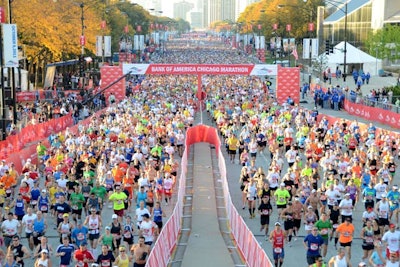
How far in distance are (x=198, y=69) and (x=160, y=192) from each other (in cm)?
3106

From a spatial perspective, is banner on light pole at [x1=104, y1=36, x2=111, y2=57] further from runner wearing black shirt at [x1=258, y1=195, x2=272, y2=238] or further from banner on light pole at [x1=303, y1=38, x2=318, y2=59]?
runner wearing black shirt at [x1=258, y1=195, x2=272, y2=238]

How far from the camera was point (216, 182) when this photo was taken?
24.0m

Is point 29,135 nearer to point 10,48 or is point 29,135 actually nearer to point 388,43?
point 10,48

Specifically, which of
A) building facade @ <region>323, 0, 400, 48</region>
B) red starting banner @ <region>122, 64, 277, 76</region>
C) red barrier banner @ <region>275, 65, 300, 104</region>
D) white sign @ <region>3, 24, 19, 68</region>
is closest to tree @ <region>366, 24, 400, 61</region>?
building facade @ <region>323, 0, 400, 48</region>

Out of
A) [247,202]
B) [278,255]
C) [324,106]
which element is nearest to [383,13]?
[324,106]

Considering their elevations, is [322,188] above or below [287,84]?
below

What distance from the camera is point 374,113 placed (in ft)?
130

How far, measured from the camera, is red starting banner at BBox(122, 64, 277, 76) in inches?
1951

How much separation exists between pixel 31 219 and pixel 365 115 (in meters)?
29.2

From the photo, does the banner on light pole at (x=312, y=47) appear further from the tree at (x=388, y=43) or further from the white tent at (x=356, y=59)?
the tree at (x=388, y=43)

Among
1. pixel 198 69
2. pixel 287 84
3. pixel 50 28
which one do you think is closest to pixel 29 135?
pixel 198 69

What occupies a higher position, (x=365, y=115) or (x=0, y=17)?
(x=0, y=17)

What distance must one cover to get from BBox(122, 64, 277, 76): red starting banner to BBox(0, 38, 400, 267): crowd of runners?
16.8 meters

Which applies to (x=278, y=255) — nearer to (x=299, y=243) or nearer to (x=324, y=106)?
(x=299, y=243)
